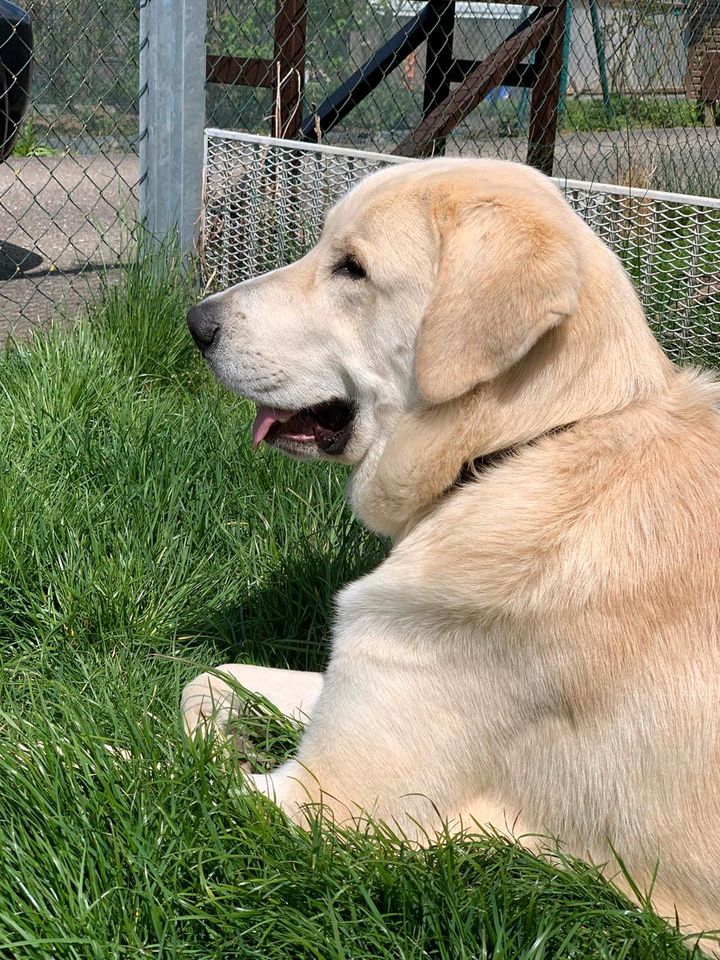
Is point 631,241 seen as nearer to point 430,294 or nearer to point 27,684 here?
point 430,294

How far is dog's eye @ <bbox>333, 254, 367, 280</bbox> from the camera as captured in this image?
2.37 meters

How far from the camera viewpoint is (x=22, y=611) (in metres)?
2.93

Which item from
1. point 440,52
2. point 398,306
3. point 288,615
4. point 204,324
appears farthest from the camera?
point 440,52

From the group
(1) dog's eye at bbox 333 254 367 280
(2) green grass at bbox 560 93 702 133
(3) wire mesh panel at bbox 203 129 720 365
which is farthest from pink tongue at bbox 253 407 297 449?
(2) green grass at bbox 560 93 702 133

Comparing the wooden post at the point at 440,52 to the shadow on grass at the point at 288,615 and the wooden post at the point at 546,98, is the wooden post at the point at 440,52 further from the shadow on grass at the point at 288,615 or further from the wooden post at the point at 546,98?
the shadow on grass at the point at 288,615

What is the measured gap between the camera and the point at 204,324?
2.55 metres

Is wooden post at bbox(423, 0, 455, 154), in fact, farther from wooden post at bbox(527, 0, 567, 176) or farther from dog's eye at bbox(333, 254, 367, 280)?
dog's eye at bbox(333, 254, 367, 280)

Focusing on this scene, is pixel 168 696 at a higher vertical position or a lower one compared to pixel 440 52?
lower

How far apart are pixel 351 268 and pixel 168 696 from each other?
117 centimetres

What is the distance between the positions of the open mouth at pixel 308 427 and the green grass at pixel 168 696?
2.03ft

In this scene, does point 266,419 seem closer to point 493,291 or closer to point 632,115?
point 493,291

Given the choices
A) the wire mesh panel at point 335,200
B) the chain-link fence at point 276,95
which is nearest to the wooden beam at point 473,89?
the chain-link fence at point 276,95

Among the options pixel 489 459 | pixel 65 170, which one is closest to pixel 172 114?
pixel 489 459

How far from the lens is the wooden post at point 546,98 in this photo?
20.7ft
